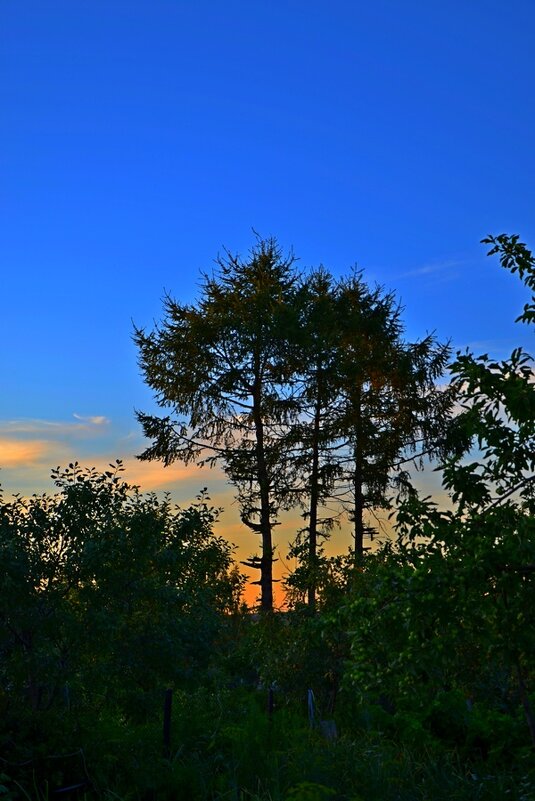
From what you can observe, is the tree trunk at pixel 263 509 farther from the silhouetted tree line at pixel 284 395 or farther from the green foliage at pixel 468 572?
the green foliage at pixel 468 572

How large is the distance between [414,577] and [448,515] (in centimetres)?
130

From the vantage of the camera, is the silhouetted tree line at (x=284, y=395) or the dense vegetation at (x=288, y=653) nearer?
the dense vegetation at (x=288, y=653)

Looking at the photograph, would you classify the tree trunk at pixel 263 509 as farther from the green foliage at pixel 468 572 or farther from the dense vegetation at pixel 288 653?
the green foliage at pixel 468 572

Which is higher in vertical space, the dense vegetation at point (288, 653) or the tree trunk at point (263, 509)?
the tree trunk at point (263, 509)

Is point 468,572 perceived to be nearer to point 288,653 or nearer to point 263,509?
point 288,653

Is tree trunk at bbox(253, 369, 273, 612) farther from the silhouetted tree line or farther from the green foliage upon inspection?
the green foliage

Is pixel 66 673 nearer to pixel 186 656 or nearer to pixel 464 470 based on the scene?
pixel 186 656

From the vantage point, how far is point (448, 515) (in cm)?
1001

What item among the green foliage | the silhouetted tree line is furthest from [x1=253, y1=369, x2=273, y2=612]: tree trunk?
the green foliage

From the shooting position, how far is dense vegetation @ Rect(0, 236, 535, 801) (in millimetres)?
9297

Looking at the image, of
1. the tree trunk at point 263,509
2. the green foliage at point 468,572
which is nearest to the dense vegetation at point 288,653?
the green foliage at point 468,572

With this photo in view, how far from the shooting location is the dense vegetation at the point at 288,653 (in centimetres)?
930

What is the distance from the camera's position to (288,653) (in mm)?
18359

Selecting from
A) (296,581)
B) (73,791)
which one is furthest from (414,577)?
(296,581)
